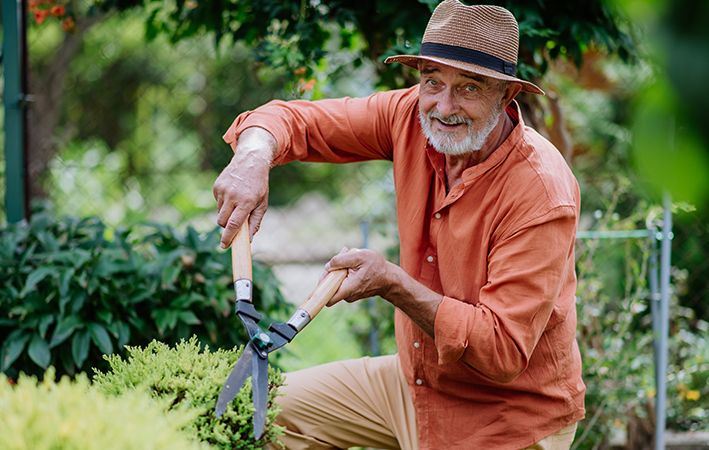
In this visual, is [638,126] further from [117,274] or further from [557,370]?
[117,274]

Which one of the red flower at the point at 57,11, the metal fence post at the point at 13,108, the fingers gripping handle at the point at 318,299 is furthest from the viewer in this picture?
the red flower at the point at 57,11

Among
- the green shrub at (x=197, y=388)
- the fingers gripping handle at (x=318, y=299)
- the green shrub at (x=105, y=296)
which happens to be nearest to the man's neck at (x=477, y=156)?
the fingers gripping handle at (x=318, y=299)

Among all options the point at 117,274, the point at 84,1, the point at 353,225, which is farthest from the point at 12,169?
the point at 353,225

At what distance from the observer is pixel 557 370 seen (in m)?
1.94

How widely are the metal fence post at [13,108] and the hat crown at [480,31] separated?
2414mm

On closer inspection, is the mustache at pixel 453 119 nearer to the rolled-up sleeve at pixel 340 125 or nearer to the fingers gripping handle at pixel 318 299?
the rolled-up sleeve at pixel 340 125

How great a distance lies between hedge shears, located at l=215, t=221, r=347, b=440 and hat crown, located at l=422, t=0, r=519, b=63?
0.80m

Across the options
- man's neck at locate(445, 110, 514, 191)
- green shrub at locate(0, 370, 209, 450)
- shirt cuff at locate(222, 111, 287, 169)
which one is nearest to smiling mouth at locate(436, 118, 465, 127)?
man's neck at locate(445, 110, 514, 191)

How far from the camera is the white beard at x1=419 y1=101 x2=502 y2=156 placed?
6.24 ft

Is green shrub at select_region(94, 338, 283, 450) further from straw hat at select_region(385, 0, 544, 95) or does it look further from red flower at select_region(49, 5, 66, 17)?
red flower at select_region(49, 5, 66, 17)

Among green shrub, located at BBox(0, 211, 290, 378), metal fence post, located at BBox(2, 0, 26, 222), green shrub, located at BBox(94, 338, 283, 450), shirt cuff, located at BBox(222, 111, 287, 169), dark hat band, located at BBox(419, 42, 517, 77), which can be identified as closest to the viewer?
green shrub, located at BBox(94, 338, 283, 450)

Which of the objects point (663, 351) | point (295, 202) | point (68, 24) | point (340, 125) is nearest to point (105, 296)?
point (340, 125)

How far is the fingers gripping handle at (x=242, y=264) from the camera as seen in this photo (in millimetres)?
1573

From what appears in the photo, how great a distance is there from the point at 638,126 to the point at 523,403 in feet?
5.33
